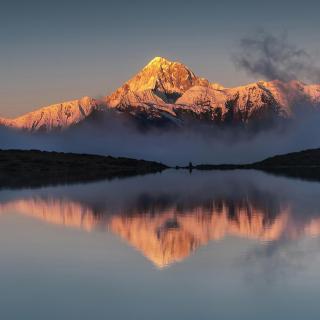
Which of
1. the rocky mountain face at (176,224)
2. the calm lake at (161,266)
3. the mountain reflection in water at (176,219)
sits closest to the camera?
the calm lake at (161,266)

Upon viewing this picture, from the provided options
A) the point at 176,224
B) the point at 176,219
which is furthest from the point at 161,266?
the point at 176,219

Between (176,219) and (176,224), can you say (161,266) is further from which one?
(176,219)

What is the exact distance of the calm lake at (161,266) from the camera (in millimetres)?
25062

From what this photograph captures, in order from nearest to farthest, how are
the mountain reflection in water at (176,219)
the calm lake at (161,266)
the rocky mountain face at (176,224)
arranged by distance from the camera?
the calm lake at (161,266) → the rocky mountain face at (176,224) → the mountain reflection in water at (176,219)

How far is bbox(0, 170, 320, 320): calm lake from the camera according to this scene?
987 inches

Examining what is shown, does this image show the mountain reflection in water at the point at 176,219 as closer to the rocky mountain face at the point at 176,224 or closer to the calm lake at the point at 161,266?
the rocky mountain face at the point at 176,224

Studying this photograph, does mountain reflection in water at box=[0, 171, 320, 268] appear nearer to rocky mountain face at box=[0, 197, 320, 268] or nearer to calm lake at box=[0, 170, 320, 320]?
rocky mountain face at box=[0, 197, 320, 268]

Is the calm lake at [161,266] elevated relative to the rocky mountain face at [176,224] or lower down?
lower down

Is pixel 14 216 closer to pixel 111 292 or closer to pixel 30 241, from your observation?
pixel 30 241

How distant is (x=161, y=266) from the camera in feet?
108

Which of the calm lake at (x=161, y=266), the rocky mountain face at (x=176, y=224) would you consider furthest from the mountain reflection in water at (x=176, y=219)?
the calm lake at (x=161, y=266)

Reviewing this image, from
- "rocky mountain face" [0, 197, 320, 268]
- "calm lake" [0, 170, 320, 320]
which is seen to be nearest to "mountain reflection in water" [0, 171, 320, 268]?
"rocky mountain face" [0, 197, 320, 268]

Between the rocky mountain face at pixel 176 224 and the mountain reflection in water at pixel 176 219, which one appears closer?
the rocky mountain face at pixel 176 224

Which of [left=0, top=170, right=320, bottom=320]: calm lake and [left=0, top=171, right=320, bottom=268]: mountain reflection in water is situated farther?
[left=0, top=171, right=320, bottom=268]: mountain reflection in water
